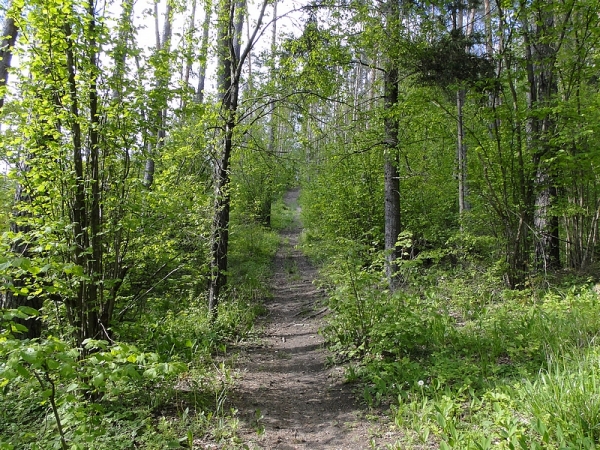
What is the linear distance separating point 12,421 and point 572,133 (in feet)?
26.3

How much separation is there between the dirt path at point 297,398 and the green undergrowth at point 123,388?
280 mm

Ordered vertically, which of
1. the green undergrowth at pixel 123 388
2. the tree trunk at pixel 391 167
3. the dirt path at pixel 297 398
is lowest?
the dirt path at pixel 297 398

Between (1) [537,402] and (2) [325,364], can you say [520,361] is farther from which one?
(2) [325,364]

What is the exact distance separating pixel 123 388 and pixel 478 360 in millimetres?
3764

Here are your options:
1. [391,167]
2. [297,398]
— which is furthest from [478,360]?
[391,167]

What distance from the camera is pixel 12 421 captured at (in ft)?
11.7

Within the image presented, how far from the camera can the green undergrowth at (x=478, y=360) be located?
9.07 feet

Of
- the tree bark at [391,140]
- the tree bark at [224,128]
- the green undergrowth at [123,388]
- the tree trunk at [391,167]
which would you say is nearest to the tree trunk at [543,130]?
the tree bark at [391,140]

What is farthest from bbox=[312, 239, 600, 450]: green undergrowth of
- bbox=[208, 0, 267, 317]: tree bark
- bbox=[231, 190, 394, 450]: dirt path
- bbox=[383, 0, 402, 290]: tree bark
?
bbox=[208, 0, 267, 317]: tree bark

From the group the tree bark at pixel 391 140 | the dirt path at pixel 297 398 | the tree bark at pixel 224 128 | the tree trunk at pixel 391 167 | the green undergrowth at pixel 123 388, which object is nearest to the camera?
the green undergrowth at pixel 123 388

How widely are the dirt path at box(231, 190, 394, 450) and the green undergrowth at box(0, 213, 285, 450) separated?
280 mm

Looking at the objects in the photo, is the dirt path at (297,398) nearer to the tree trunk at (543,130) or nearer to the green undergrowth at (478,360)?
the green undergrowth at (478,360)

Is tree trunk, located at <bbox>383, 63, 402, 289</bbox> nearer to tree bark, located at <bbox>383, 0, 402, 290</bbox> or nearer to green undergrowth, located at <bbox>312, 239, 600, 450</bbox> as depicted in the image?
tree bark, located at <bbox>383, 0, 402, 290</bbox>

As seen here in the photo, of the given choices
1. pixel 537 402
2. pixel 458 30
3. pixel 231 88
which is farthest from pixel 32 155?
pixel 458 30
